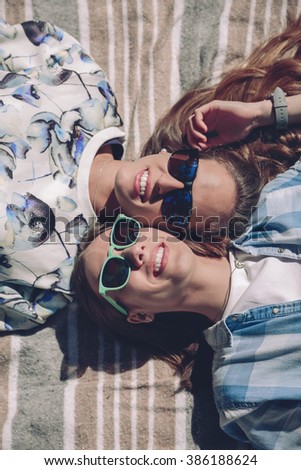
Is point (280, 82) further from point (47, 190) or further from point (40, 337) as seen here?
point (40, 337)

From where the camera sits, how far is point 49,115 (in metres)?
2.07

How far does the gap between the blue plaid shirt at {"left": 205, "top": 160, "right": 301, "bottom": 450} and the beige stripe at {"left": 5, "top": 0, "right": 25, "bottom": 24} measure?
4.30 ft

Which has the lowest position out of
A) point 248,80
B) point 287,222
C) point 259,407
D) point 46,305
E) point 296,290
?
point 259,407

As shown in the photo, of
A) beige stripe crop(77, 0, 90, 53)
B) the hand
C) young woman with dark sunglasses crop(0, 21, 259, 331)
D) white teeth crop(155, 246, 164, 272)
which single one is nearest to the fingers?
the hand

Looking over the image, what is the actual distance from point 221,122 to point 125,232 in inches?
24.3

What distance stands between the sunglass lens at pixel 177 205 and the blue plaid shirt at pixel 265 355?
258 mm

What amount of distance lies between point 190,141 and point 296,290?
70 centimetres

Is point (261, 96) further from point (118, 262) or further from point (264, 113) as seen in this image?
Result: point (118, 262)

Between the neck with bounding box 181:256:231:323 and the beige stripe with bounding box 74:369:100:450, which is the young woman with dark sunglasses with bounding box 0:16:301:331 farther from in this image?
the beige stripe with bounding box 74:369:100:450

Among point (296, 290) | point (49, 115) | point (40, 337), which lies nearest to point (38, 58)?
point (49, 115)

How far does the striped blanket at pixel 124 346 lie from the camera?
2104 mm

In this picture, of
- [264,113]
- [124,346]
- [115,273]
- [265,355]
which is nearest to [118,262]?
[115,273]

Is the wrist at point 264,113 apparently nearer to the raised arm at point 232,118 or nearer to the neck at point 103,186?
the raised arm at point 232,118

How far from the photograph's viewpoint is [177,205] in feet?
6.41
